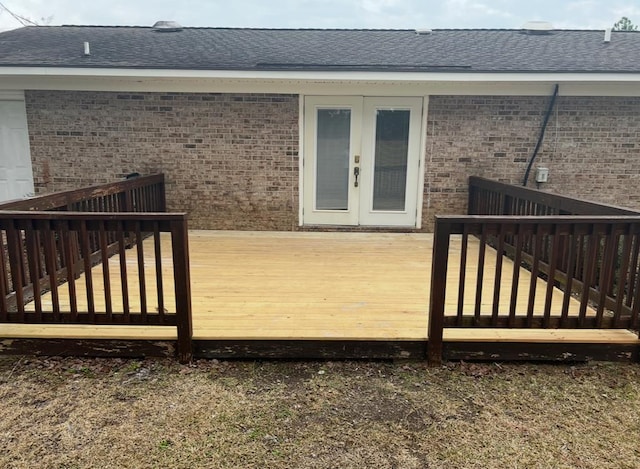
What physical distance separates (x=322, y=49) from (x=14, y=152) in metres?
5.02

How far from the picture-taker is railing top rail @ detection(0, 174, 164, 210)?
3.74m

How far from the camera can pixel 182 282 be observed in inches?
116

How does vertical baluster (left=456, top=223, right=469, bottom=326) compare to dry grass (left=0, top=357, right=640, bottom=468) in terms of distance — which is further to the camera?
vertical baluster (left=456, top=223, right=469, bottom=326)

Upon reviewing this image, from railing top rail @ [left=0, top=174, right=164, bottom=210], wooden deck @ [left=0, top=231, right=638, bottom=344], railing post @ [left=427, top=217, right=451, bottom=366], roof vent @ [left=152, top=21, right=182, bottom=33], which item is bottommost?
wooden deck @ [left=0, top=231, right=638, bottom=344]

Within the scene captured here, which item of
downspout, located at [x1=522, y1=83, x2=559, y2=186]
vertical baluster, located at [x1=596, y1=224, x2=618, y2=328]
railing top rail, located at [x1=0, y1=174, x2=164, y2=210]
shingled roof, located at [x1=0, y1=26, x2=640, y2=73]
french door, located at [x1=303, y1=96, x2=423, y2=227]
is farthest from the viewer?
french door, located at [x1=303, y1=96, x2=423, y2=227]

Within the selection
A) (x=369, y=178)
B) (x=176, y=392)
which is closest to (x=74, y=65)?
(x=369, y=178)

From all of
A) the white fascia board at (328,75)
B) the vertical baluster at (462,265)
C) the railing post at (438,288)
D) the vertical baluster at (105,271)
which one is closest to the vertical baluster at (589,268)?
the vertical baluster at (462,265)

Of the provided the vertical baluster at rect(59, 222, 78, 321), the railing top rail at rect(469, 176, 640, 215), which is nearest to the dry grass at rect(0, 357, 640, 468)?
the vertical baluster at rect(59, 222, 78, 321)

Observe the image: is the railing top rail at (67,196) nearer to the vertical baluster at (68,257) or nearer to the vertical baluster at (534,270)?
the vertical baluster at (68,257)

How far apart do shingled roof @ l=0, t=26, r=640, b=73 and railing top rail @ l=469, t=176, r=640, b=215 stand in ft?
5.26

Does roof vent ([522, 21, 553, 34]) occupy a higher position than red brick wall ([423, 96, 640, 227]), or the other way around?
roof vent ([522, 21, 553, 34])

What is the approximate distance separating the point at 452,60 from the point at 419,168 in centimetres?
173

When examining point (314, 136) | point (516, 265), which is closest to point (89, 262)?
point (516, 265)

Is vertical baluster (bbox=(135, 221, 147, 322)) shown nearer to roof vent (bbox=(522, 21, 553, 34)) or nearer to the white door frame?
the white door frame
